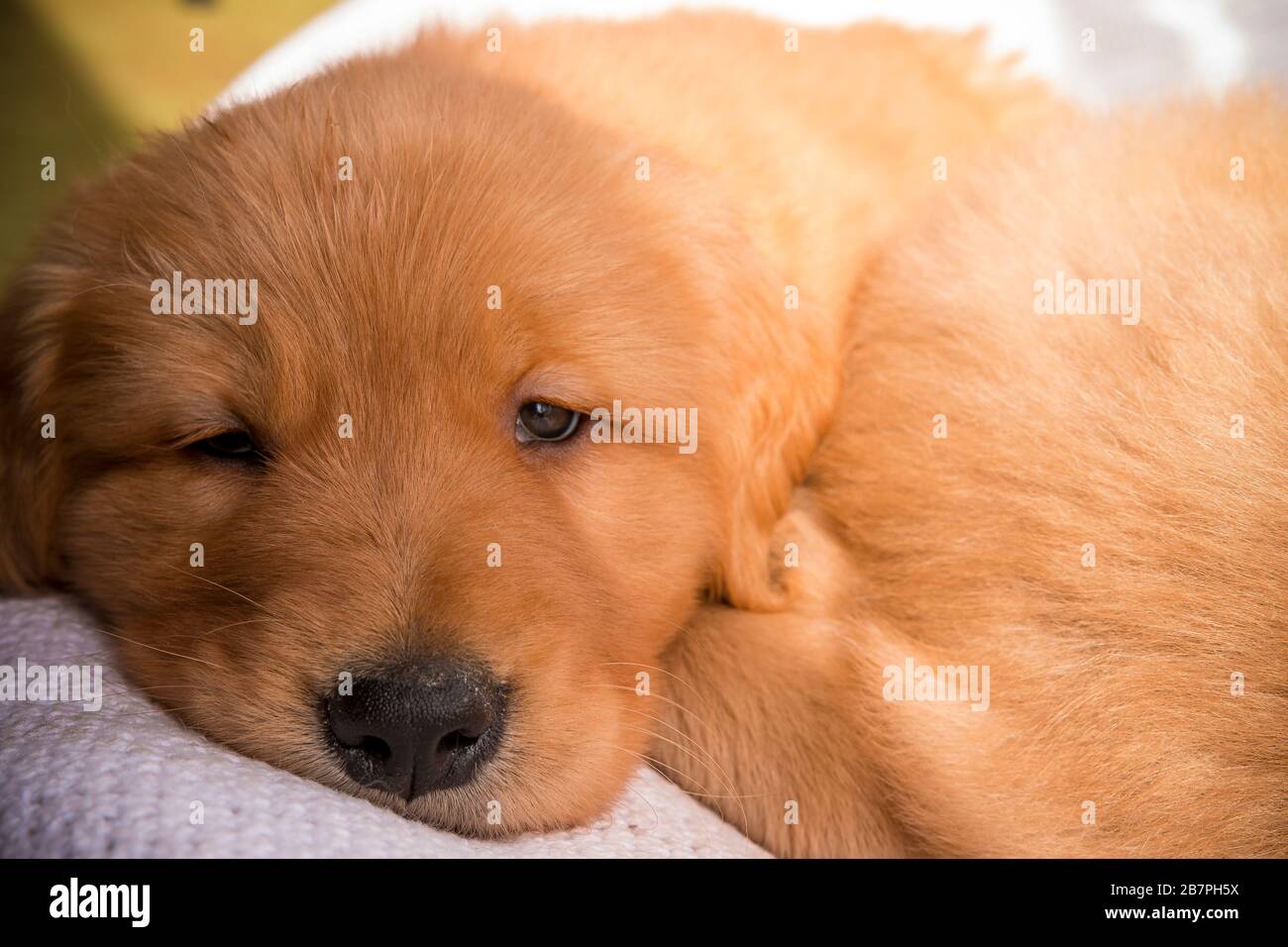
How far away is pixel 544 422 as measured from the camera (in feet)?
6.86

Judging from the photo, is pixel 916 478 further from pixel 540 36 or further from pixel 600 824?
pixel 540 36

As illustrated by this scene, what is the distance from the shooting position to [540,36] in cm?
289

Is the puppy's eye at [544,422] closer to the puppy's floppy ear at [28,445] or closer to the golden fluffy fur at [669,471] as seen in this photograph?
the golden fluffy fur at [669,471]

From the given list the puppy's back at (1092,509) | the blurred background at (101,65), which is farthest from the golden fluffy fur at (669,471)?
the blurred background at (101,65)

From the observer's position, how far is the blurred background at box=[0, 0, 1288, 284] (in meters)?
3.74

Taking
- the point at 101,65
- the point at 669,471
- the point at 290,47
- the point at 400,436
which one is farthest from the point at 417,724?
the point at 101,65

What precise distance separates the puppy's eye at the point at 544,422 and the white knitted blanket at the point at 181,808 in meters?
0.67

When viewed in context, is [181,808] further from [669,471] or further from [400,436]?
[669,471]

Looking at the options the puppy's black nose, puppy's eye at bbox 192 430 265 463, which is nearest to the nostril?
the puppy's black nose

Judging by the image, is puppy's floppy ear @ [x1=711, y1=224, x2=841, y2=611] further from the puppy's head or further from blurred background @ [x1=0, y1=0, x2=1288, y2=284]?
blurred background @ [x1=0, y1=0, x2=1288, y2=284]

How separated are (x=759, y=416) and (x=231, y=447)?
1.05m

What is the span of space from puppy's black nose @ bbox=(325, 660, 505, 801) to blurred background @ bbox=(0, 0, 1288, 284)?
1.46 m

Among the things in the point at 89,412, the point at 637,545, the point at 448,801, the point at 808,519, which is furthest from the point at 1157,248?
the point at 89,412

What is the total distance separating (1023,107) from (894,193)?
0.98 metres
